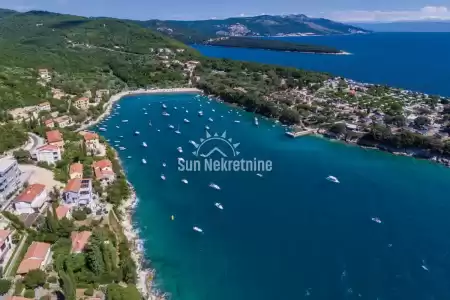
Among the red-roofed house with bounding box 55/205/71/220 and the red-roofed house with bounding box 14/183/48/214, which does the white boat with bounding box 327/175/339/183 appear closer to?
the red-roofed house with bounding box 55/205/71/220

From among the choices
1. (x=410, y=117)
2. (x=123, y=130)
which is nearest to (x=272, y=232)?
(x=123, y=130)

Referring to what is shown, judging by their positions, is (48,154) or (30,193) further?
(48,154)

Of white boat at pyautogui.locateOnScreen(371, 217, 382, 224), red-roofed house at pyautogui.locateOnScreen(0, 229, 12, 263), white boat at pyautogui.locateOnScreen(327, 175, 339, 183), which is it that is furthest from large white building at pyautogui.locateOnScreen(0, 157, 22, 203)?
white boat at pyautogui.locateOnScreen(371, 217, 382, 224)

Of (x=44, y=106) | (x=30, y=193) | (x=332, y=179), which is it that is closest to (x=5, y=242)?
(x=30, y=193)

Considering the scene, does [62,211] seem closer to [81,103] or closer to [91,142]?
[91,142]

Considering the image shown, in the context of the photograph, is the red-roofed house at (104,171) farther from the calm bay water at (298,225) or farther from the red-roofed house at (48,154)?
the red-roofed house at (48,154)

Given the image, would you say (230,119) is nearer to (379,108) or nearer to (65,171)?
(379,108)

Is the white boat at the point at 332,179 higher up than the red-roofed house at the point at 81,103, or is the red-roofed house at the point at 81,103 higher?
the red-roofed house at the point at 81,103

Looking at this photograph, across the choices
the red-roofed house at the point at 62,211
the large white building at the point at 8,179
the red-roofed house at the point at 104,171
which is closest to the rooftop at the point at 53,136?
the red-roofed house at the point at 104,171
